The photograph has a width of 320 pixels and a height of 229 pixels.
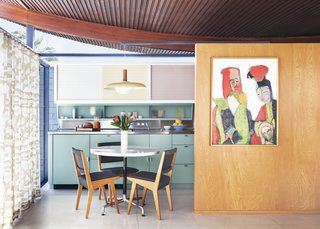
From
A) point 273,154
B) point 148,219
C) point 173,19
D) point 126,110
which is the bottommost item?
point 148,219

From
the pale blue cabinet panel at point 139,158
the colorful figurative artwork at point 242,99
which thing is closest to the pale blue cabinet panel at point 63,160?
the pale blue cabinet panel at point 139,158

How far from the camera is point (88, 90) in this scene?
6004 mm

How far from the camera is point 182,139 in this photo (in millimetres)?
5371

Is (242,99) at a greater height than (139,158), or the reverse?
(242,99)

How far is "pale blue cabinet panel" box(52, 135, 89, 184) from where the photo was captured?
5266 mm

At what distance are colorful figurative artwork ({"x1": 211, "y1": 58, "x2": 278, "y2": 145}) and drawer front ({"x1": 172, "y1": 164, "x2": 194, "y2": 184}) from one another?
142 cm

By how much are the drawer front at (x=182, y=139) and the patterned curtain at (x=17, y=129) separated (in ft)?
7.19

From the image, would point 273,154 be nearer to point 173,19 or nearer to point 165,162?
point 165,162

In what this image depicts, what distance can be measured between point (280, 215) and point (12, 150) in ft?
11.1

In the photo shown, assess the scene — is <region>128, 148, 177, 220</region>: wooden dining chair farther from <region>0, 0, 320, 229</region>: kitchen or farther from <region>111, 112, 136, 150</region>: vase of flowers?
<region>111, 112, 136, 150</region>: vase of flowers

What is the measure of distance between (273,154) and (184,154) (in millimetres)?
1661

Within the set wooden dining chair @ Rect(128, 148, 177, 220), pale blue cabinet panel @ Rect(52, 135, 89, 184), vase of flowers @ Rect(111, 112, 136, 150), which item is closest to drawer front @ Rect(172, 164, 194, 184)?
wooden dining chair @ Rect(128, 148, 177, 220)

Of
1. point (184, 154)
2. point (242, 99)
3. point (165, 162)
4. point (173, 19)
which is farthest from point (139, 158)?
point (173, 19)

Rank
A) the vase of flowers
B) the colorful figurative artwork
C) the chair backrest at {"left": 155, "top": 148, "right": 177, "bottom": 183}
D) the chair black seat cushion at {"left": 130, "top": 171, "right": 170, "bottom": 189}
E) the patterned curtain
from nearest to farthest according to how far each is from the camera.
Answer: the patterned curtain
the chair backrest at {"left": 155, "top": 148, "right": 177, "bottom": 183}
the chair black seat cushion at {"left": 130, "top": 171, "right": 170, "bottom": 189}
the colorful figurative artwork
the vase of flowers
